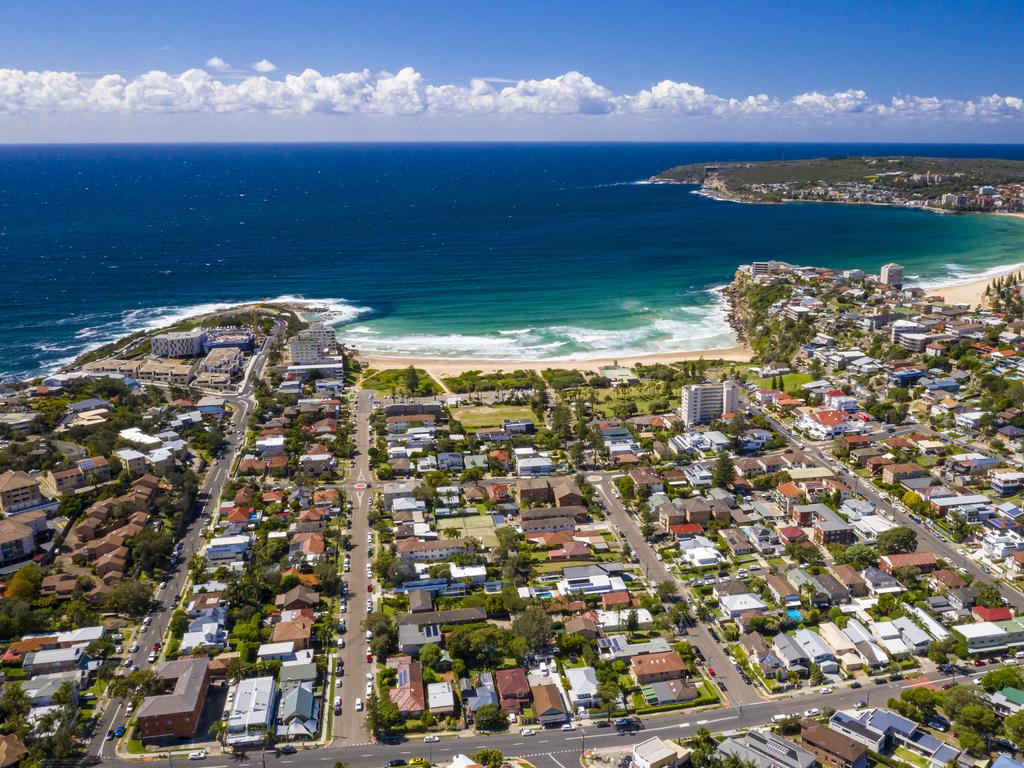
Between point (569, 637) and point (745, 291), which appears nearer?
point (569, 637)

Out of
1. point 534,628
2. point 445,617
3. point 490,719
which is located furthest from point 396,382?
point 490,719

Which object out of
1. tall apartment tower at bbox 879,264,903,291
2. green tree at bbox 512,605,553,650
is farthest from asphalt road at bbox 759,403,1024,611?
tall apartment tower at bbox 879,264,903,291

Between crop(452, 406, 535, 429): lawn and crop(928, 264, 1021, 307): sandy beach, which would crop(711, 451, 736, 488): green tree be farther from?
crop(928, 264, 1021, 307): sandy beach

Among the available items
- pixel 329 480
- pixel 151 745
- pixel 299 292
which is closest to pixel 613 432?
pixel 329 480

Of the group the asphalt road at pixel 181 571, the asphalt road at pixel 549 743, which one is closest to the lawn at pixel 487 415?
the asphalt road at pixel 181 571

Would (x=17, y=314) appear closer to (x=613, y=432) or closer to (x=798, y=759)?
(x=613, y=432)

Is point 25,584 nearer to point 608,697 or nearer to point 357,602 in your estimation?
point 357,602
